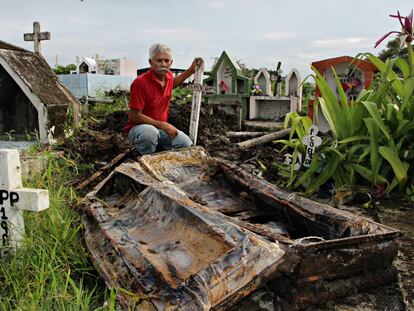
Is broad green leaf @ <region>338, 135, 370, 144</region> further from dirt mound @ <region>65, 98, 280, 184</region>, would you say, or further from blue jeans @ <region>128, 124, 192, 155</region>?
blue jeans @ <region>128, 124, 192, 155</region>

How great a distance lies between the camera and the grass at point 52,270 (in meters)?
1.92

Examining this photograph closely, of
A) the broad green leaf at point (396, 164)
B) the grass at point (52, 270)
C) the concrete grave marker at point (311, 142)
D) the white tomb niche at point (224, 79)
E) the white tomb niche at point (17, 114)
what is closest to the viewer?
the grass at point (52, 270)

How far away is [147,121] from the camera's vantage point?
445cm

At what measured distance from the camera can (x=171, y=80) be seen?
15.6ft

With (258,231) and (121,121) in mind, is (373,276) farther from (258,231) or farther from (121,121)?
(121,121)

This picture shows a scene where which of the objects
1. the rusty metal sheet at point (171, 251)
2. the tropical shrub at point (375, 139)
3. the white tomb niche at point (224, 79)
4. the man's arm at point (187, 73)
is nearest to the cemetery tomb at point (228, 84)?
the white tomb niche at point (224, 79)

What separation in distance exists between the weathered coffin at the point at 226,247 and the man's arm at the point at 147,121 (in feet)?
4.03

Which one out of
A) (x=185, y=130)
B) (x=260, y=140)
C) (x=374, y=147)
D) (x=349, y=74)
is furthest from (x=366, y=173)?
(x=349, y=74)

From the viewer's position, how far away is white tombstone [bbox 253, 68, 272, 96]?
31.4 feet

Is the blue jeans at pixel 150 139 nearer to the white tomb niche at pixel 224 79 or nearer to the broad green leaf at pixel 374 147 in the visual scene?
the broad green leaf at pixel 374 147

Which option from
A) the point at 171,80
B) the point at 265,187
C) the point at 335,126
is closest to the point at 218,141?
the point at 171,80

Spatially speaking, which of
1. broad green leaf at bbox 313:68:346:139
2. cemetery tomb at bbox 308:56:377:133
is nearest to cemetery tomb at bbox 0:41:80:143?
broad green leaf at bbox 313:68:346:139

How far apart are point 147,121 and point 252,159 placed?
4.81ft

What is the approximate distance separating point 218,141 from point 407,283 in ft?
13.1
